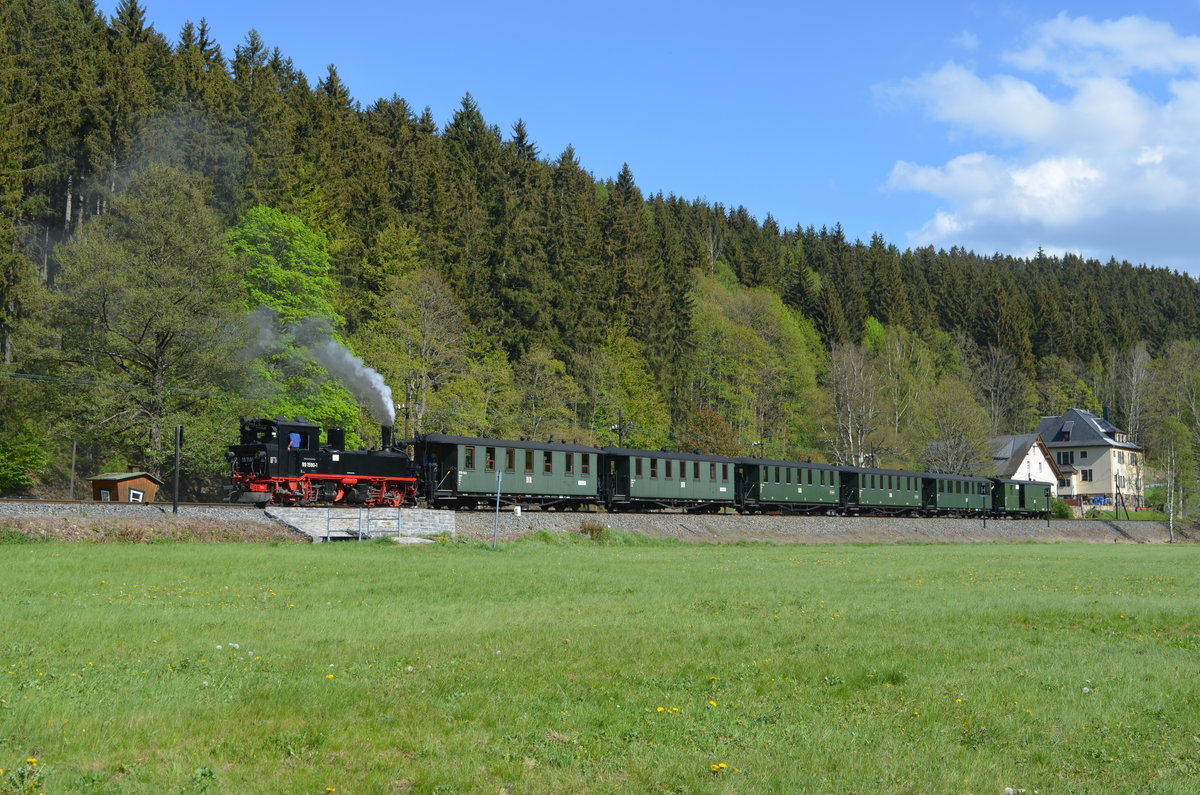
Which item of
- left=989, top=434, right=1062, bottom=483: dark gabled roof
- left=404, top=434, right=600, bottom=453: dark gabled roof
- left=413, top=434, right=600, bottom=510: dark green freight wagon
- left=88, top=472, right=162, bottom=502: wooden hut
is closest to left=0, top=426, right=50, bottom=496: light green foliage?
left=88, top=472, right=162, bottom=502: wooden hut

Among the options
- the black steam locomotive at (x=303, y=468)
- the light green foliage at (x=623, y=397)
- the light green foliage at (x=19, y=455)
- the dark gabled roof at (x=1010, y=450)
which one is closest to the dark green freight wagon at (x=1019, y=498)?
the dark gabled roof at (x=1010, y=450)

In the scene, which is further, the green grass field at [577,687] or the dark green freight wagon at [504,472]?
the dark green freight wagon at [504,472]

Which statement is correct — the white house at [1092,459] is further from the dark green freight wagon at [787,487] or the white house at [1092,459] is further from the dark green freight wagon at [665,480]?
the dark green freight wagon at [665,480]

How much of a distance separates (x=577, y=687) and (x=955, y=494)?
198 feet

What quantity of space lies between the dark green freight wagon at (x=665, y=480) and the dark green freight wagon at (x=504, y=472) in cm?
133

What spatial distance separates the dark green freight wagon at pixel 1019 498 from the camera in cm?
7125

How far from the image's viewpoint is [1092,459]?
110938 mm

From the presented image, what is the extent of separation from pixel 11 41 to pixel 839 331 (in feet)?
276

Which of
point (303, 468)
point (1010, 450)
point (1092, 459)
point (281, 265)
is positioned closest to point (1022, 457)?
point (1010, 450)

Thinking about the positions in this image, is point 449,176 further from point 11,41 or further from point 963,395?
point 963,395

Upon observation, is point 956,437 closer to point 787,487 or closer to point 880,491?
point 880,491

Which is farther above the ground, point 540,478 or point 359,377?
point 359,377

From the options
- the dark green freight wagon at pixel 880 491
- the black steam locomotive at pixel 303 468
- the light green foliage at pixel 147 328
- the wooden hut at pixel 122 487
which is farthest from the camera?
the dark green freight wagon at pixel 880 491

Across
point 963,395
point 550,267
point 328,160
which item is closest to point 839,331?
point 963,395
